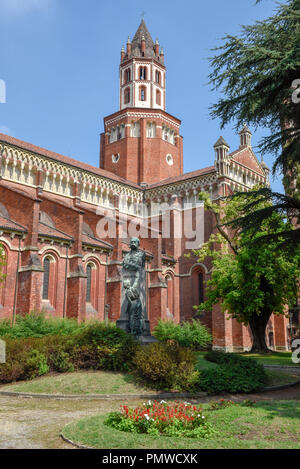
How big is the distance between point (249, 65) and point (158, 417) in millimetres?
8993

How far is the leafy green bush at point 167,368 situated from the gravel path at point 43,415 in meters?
0.84

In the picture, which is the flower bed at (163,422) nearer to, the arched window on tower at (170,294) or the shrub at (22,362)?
the shrub at (22,362)

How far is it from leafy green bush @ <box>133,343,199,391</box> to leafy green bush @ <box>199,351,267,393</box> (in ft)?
1.36

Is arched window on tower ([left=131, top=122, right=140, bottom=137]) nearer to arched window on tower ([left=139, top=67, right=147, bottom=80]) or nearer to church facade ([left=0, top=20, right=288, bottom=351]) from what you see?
church facade ([left=0, top=20, right=288, bottom=351])

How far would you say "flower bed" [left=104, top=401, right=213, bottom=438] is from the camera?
6.81m

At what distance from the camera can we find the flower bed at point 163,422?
22.3 ft

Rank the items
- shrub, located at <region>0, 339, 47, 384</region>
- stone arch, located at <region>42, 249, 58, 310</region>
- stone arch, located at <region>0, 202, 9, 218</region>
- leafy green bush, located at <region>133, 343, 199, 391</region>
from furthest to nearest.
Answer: stone arch, located at <region>0, 202, 9, 218</region>, stone arch, located at <region>42, 249, 58, 310</region>, shrub, located at <region>0, 339, 47, 384</region>, leafy green bush, located at <region>133, 343, 199, 391</region>

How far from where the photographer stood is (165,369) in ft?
38.3

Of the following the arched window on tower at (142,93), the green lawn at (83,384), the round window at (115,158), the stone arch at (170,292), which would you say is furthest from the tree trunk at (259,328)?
the arched window on tower at (142,93)

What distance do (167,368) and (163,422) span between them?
4.68 meters

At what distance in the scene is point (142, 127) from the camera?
149 feet

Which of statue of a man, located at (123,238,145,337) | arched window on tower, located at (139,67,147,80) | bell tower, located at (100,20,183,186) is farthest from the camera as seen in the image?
arched window on tower, located at (139,67,147,80)

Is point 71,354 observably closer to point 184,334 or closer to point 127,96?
point 184,334

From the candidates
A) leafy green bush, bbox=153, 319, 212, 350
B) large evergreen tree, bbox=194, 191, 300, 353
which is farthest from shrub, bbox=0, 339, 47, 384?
leafy green bush, bbox=153, 319, 212, 350
